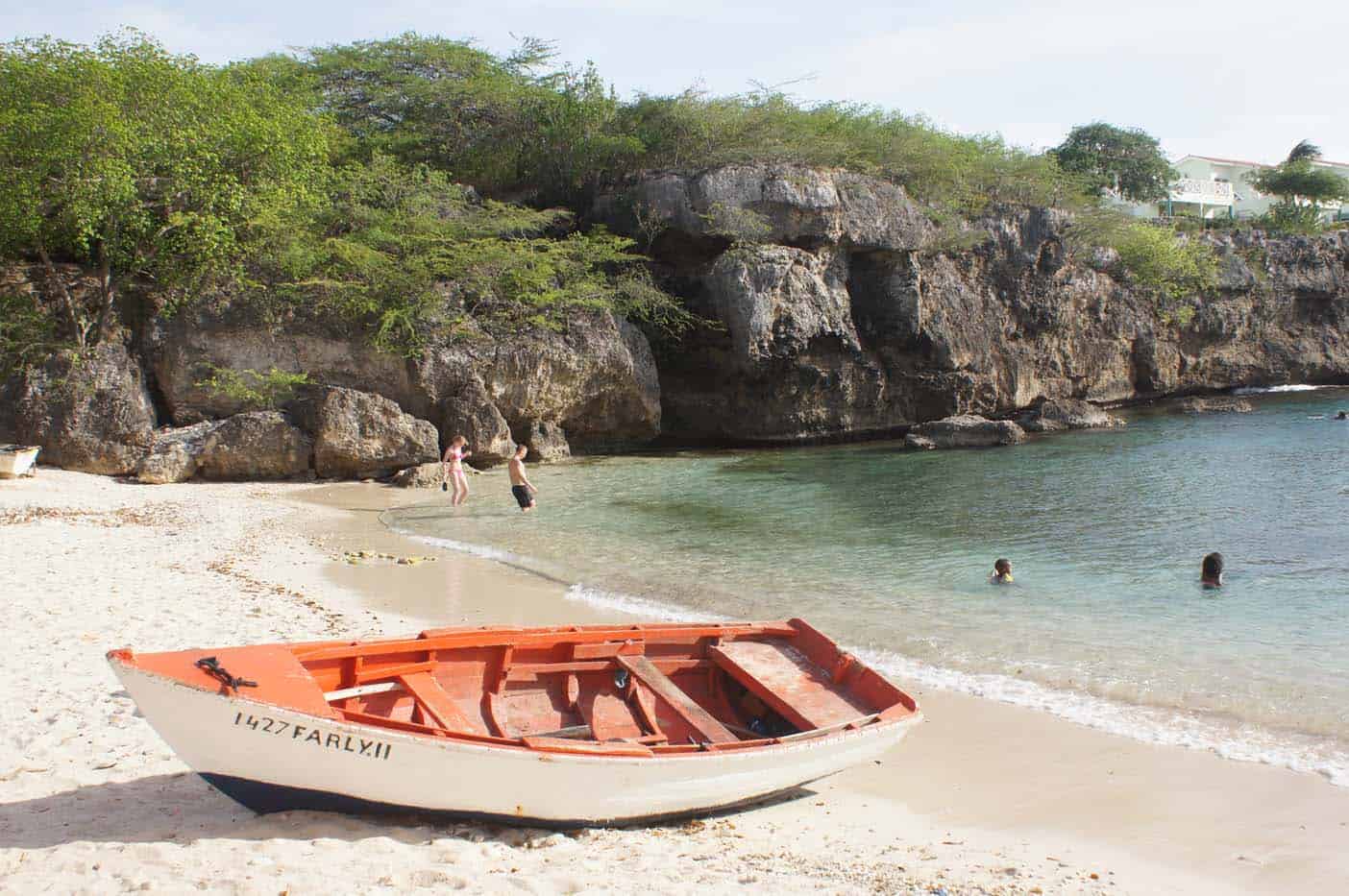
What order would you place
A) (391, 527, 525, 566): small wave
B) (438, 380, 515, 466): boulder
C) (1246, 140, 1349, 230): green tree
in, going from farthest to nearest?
(1246, 140, 1349, 230): green tree < (438, 380, 515, 466): boulder < (391, 527, 525, 566): small wave

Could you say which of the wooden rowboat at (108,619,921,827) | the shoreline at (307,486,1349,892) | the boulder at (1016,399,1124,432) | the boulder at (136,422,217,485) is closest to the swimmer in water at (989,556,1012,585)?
the shoreline at (307,486,1349,892)

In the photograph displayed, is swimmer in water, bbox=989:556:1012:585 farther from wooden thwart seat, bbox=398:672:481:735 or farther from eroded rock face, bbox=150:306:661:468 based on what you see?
eroded rock face, bbox=150:306:661:468

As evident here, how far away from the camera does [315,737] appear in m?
4.49

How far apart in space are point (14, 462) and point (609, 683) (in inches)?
616

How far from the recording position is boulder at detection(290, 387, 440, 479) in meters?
20.6

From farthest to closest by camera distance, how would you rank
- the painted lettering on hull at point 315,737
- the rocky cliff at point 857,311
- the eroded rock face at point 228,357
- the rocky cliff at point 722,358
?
the rocky cliff at point 857,311 < the eroded rock face at point 228,357 < the rocky cliff at point 722,358 < the painted lettering on hull at point 315,737

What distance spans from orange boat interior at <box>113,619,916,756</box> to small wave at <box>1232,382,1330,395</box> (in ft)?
146

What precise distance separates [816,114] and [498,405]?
14.9 meters

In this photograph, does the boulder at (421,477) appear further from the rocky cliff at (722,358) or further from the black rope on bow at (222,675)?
the black rope on bow at (222,675)

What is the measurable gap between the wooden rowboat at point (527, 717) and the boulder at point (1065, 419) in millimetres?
27020

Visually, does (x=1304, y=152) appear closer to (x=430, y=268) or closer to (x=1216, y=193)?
(x=1216, y=193)

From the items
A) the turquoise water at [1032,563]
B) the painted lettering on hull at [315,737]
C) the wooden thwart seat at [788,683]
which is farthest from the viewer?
the turquoise water at [1032,563]

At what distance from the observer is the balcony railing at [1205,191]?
5774cm

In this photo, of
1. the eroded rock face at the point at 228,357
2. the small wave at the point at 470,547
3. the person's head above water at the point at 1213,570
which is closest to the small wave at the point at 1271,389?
the person's head above water at the point at 1213,570
